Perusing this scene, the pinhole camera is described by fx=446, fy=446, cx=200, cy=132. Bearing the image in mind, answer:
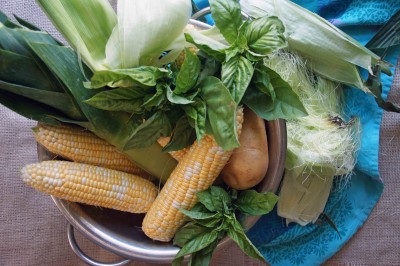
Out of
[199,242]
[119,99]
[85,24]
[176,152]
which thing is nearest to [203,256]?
[199,242]

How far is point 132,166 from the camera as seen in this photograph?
2.61ft

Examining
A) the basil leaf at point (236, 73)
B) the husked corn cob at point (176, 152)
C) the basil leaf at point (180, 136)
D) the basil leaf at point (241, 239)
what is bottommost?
the basil leaf at point (241, 239)

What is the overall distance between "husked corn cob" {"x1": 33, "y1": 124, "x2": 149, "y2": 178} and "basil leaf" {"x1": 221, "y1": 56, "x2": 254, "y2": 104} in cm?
26

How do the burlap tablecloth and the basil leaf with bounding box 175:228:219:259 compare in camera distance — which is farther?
the burlap tablecloth

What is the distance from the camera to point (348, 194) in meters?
0.90

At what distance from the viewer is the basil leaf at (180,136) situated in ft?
2.21

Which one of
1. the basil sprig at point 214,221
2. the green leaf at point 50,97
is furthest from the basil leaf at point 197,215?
the green leaf at point 50,97

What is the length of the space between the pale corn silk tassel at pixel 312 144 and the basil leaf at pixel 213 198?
0.17 metres

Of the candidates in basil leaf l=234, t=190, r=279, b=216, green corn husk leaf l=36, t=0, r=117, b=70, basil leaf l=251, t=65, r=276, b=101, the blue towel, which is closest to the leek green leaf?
green corn husk leaf l=36, t=0, r=117, b=70

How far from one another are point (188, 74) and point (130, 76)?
0.26ft

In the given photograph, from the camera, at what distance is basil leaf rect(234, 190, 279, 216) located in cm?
66

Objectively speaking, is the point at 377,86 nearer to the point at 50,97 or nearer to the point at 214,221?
the point at 214,221

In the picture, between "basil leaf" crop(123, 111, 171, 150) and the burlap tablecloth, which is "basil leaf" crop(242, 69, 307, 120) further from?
the burlap tablecloth

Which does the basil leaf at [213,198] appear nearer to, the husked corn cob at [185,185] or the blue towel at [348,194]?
the husked corn cob at [185,185]
